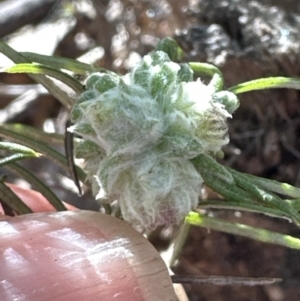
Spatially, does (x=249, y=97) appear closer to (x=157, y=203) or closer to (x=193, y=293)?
(x=193, y=293)

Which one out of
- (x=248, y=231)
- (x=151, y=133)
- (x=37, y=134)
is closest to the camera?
(x=151, y=133)

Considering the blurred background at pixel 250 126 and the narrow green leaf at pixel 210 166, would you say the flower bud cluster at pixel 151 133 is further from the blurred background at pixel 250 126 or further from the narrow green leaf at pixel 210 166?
the blurred background at pixel 250 126

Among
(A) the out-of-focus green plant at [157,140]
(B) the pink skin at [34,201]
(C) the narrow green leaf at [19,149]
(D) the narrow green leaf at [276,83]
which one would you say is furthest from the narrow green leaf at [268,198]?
(B) the pink skin at [34,201]

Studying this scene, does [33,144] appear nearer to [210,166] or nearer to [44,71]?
[44,71]

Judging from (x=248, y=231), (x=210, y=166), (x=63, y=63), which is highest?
(x=63, y=63)

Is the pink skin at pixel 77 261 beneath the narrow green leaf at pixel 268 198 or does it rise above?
beneath

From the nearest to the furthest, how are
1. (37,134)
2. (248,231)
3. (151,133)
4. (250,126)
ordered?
1. (151,133)
2. (248,231)
3. (37,134)
4. (250,126)

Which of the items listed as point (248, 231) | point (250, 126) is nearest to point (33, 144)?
point (248, 231)

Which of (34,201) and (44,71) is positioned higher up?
(44,71)
